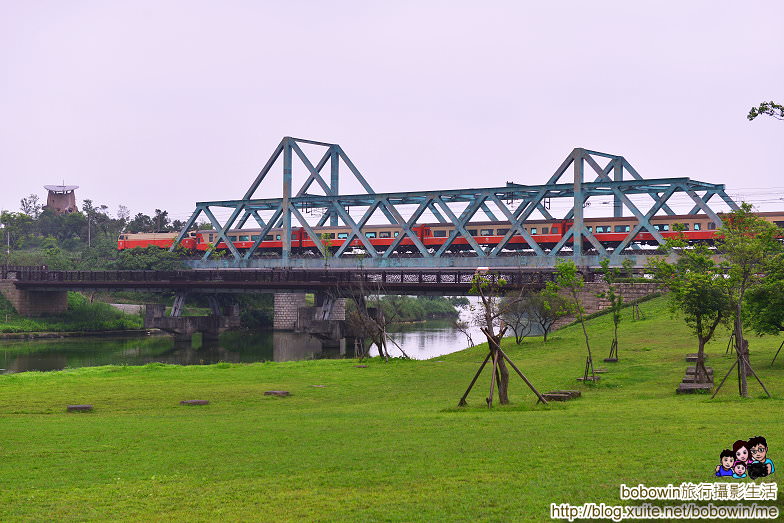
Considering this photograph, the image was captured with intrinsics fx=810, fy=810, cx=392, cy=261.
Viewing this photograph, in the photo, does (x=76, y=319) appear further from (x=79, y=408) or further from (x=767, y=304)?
(x=767, y=304)

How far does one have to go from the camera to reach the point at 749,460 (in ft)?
38.4

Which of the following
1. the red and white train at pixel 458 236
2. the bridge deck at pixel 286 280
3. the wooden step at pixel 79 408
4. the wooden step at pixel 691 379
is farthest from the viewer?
the red and white train at pixel 458 236

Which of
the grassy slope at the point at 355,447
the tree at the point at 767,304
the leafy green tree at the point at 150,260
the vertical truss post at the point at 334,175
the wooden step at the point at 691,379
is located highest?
the vertical truss post at the point at 334,175

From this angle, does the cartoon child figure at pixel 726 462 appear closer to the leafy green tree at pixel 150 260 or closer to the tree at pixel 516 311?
the tree at pixel 516 311

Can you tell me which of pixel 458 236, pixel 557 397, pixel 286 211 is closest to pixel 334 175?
pixel 286 211

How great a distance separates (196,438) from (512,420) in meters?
7.69

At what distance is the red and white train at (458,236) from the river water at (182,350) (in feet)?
36.5

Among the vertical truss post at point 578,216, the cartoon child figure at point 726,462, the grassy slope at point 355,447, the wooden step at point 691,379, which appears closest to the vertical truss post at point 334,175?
the vertical truss post at point 578,216

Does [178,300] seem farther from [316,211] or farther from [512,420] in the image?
[512,420]

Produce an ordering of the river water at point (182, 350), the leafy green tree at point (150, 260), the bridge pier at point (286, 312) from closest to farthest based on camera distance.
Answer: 1. the river water at point (182, 350)
2. the bridge pier at point (286, 312)
3. the leafy green tree at point (150, 260)

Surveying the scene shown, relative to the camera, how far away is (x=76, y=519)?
40.7 ft

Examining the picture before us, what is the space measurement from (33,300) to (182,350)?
101 ft

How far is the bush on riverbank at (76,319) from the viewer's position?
87.5m

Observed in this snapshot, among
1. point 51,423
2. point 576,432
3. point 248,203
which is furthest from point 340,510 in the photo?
point 248,203
